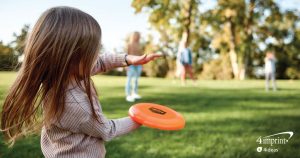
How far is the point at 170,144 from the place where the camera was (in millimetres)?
3723

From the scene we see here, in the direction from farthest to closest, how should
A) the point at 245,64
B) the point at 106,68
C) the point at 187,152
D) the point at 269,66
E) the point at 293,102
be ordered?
the point at 245,64 → the point at 269,66 → the point at 293,102 → the point at 187,152 → the point at 106,68

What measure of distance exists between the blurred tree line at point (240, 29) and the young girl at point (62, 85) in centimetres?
2321

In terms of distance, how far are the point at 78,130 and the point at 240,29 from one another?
25.2 m

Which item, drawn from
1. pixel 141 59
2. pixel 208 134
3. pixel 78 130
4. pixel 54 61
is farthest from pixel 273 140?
pixel 54 61

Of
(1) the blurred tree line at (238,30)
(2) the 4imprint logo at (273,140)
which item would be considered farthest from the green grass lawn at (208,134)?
(1) the blurred tree line at (238,30)

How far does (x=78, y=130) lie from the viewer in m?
1.53

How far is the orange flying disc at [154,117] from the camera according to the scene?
5.63 feet

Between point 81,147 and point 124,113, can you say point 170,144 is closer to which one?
point 124,113

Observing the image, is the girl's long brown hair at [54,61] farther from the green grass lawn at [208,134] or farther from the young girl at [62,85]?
the green grass lawn at [208,134]

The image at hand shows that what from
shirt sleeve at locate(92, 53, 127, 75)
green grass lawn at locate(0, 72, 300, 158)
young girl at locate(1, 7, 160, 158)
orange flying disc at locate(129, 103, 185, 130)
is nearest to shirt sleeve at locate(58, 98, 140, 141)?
young girl at locate(1, 7, 160, 158)

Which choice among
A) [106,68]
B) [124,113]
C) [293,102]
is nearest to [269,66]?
[293,102]

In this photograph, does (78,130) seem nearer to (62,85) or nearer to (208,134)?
(62,85)

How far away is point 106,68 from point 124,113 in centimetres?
328

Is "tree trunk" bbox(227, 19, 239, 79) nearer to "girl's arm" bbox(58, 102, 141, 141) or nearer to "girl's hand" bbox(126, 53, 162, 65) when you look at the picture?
"girl's hand" bbox(126, 53, 162, 65)
